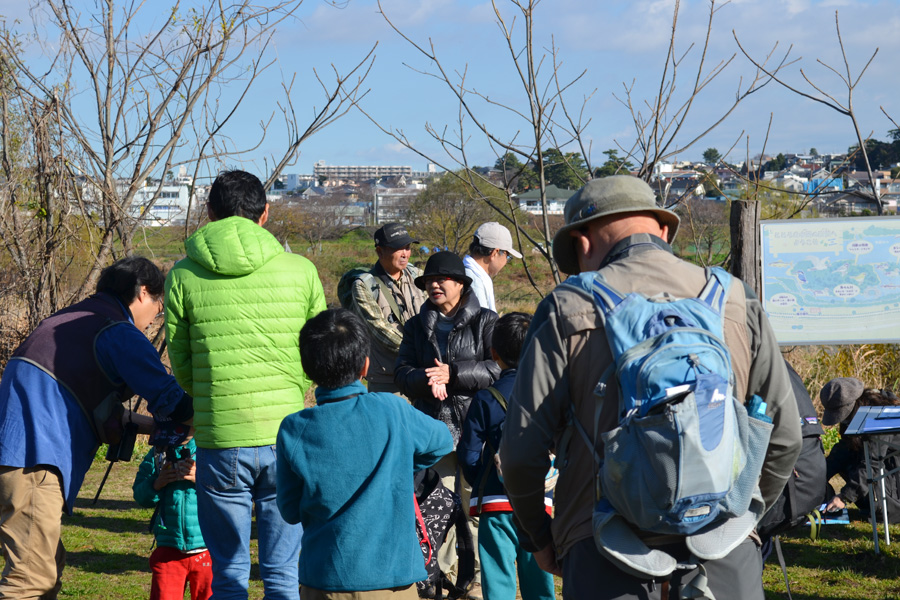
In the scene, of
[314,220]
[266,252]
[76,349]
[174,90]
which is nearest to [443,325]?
[266,252]

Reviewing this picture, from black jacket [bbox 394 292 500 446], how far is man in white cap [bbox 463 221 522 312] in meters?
0.74

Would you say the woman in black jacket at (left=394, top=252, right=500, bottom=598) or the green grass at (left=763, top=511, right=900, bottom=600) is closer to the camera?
the woman in black jacket at (left=394, top=252, right=500, bottom=598)

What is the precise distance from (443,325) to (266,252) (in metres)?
1.35

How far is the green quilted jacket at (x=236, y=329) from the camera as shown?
10.5 ft

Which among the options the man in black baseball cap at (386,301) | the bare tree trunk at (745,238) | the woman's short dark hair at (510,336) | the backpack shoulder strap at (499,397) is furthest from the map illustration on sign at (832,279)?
the backpack shoulder strap at (499,397)

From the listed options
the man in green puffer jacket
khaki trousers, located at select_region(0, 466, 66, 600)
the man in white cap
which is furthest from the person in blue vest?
the man in white cap

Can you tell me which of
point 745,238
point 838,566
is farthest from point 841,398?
point 745,238

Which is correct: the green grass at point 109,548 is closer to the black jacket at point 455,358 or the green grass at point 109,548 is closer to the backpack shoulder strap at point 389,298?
the black jacket at point 455,358

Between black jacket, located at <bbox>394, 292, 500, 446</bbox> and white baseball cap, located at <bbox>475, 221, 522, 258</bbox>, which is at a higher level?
white baseball cap, located at <bbox>475, 221, 522, 258</bbox>

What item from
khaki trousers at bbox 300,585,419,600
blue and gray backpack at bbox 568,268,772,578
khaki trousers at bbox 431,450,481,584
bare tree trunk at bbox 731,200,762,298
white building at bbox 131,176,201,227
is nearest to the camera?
blue and gray backpack at bbox 568,268,772,578

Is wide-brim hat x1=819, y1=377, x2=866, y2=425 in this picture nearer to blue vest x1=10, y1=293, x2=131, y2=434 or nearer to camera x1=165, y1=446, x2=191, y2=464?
camera x1=165, y1=446, x2=191, y2=464

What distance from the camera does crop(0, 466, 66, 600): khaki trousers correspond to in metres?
3.25

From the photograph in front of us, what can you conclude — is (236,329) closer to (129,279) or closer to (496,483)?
(129,279)

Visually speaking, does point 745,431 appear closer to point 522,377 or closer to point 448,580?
point 522,377
